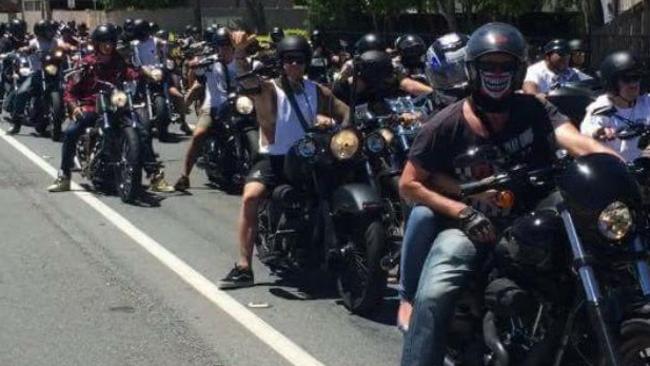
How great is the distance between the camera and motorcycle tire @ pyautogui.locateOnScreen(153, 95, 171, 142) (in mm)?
15586

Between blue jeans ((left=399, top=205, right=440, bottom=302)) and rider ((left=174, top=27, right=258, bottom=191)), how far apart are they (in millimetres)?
6970

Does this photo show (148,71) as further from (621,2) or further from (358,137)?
(621,2)

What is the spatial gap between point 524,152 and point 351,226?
8.01 ft

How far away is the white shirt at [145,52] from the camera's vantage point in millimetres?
16859

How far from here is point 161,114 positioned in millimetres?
15664

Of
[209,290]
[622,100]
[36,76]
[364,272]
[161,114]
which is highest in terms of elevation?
[622,100]

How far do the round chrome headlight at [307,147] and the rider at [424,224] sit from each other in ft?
4.50

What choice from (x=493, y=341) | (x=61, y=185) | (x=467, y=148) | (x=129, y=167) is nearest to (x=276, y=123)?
(x=467, y=148)

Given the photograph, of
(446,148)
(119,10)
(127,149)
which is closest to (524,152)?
(446,148)

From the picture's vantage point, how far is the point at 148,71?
41.7 feet

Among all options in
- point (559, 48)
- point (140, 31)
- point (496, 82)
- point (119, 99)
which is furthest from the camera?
point (140, 31)

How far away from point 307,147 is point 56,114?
32.6ft

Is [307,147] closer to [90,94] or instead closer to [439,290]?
[439,290]

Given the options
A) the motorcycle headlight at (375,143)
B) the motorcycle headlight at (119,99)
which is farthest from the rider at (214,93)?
the motorcycle headlight at (375,143)
